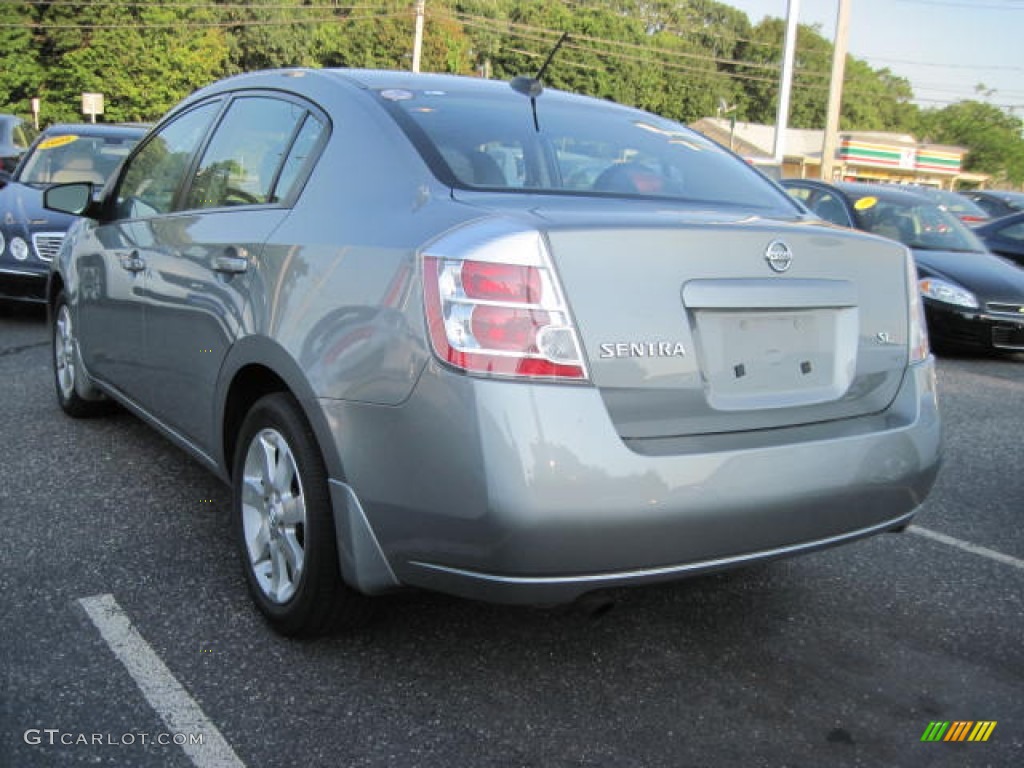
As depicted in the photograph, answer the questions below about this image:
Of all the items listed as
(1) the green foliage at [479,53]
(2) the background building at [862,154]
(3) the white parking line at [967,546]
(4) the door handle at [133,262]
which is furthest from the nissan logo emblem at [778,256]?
(2) the background building at [862,154]

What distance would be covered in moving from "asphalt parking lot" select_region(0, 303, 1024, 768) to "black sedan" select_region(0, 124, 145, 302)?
16.3ft

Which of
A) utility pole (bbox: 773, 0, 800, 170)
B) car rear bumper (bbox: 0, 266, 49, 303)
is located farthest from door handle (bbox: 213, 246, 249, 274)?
utility pole (bbox: 773, 0, 800, 170)

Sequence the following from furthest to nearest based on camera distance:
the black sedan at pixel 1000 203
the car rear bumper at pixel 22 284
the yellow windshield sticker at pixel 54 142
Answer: the black sedan at pixel 1000 203
the yellow windshield sticker at pixel 54 142
the car rear bumper at pixel 22 284

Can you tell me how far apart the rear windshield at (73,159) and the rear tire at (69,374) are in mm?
4505

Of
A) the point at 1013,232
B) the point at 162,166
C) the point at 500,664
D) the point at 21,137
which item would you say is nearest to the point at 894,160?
the point at 1013,232

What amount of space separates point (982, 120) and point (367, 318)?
11333cm

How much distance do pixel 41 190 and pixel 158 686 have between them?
758 centimetres

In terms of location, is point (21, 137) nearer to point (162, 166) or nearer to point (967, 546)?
point (162, 166)

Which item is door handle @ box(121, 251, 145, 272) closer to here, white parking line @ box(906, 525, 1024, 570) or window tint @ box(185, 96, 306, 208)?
window tint @ box(185, 96, 306, 208)

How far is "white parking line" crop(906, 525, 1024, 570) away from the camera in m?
3.81

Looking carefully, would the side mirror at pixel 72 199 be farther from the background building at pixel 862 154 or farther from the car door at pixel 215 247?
the background building at pixel 862 154

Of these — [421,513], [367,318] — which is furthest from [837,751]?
[367,318]

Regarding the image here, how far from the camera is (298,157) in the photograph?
309cm

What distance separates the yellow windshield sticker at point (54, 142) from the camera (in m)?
9.73
